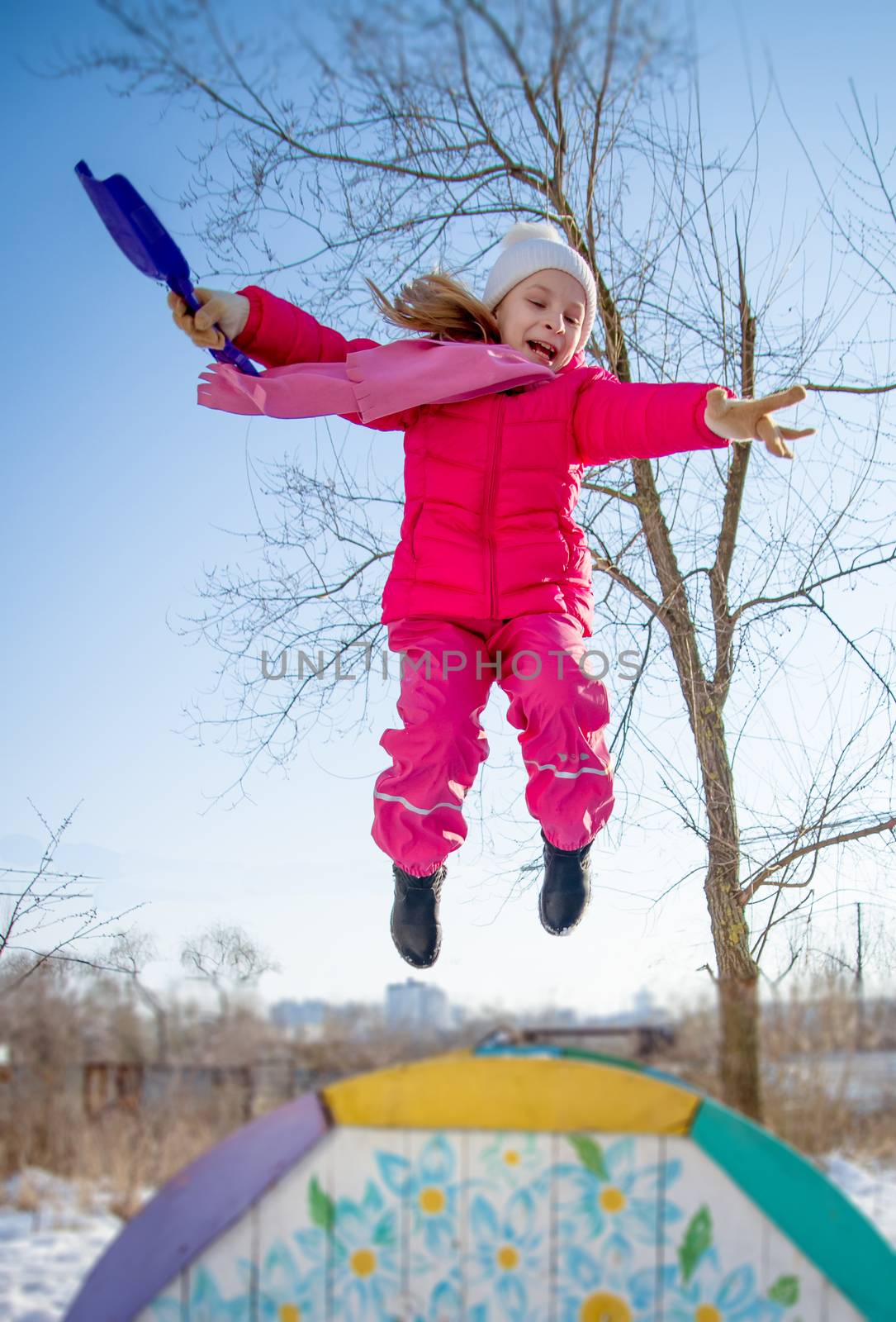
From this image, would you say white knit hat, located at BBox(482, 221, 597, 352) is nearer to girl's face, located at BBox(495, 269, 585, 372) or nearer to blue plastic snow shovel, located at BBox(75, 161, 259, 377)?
girl's face, located at BBox(495, 269, 585, 372)

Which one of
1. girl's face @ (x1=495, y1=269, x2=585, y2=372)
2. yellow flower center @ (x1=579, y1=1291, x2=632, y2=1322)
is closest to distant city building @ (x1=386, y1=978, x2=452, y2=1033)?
yellow flower center @ (x1=579, y1=1291, x2=632, y2=1322)

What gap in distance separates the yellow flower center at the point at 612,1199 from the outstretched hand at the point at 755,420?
1.66m

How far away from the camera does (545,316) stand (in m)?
3.06

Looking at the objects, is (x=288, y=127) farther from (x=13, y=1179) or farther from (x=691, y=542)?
(x=13, y=1179)

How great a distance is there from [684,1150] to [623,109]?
421 cm

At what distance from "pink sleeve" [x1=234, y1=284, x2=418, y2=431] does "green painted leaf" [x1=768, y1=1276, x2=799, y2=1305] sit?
2117 millimetres

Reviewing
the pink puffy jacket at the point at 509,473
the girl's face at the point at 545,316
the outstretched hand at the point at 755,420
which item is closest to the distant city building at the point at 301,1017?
the pink puffy jacket at the point at 509,473

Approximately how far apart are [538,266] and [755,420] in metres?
0.87

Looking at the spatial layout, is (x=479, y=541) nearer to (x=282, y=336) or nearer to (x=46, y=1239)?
(x=282, y=336)

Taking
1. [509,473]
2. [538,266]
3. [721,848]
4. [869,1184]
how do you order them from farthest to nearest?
[721,848], [538,266], [509,473], [869,1184]

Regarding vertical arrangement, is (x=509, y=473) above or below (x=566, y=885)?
above

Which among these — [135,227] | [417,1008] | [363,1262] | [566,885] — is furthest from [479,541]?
[363,1262]

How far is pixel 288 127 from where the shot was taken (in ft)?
16.3

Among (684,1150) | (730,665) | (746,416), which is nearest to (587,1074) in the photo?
(684,1150)
